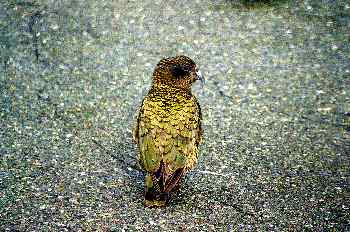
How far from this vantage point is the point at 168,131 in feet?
15.5

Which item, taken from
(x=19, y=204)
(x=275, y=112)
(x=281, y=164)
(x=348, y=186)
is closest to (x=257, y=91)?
(x=275, y=112)

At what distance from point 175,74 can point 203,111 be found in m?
1.77

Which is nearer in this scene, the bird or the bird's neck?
the bird

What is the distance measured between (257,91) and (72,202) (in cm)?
305

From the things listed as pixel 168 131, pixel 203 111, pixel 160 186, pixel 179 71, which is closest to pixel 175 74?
pixel 179 71

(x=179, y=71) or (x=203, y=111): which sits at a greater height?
(x=179, y=71)

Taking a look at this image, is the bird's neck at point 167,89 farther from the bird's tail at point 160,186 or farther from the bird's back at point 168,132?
the bird's tail at point 160,186

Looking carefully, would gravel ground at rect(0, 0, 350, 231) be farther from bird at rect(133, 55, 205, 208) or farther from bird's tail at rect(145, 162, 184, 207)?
bird at rect(133, 55, 205, 208)

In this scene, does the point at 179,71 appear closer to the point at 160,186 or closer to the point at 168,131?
the point at 168,131

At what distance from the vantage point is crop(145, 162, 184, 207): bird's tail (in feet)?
15.1

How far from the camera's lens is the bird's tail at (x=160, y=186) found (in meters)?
4.62

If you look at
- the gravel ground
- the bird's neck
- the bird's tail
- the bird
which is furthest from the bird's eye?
the gravel ground

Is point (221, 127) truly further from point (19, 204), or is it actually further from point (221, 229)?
point (19, 204)

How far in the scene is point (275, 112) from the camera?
21.9 ft
